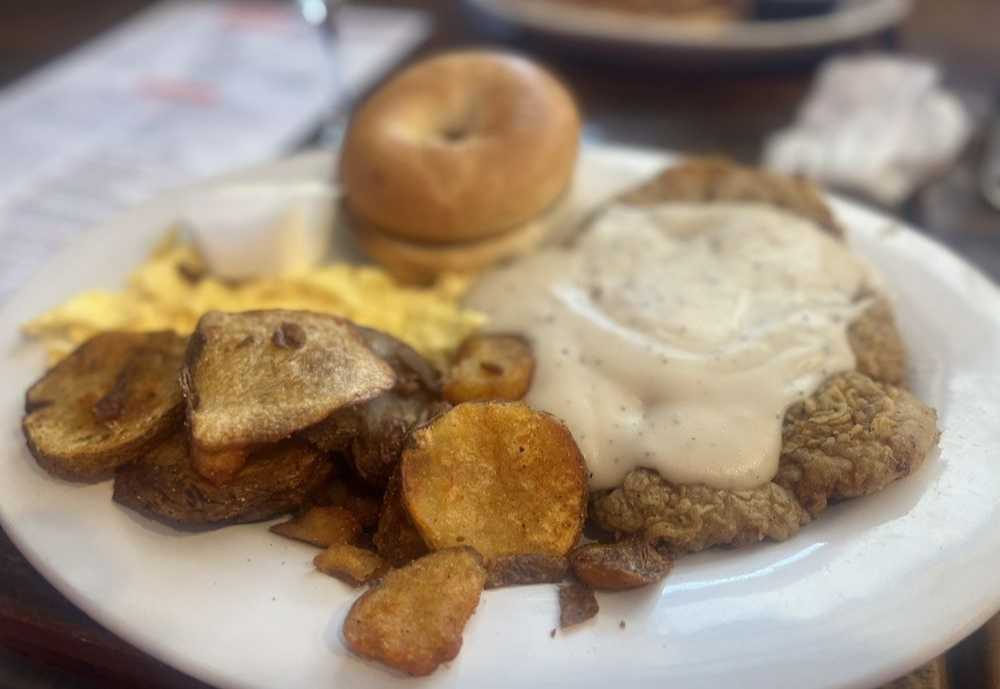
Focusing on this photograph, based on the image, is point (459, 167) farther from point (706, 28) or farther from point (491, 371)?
point (706, 28)

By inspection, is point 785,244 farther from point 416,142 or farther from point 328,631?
point 328,631

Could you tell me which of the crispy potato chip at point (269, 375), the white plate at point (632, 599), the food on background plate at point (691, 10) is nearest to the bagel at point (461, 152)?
the crispy potato chip at point (269, 375)

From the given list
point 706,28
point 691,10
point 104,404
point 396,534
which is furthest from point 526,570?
point 691,10

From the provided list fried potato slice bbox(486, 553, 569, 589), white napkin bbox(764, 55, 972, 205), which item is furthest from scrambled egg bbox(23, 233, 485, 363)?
white napkin bbox(764, 55, 972, 205)

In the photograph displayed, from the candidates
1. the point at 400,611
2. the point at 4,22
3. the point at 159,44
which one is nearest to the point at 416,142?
the point at 400,611

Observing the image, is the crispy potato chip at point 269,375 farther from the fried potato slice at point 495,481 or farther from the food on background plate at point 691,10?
the food on background plate at point 691,10

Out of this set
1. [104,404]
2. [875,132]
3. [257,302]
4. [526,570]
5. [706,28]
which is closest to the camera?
[526,570]
